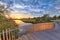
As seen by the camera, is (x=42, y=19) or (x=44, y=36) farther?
(x=42, y=19)

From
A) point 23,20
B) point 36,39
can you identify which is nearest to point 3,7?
point 23,20

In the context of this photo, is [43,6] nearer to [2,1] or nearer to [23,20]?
[23,20]

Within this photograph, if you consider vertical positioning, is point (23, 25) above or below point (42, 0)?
below

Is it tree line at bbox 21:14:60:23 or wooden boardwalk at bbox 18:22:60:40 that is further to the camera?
tree line at bbox 21:14:60:23

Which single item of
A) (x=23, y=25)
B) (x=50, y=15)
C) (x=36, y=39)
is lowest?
(x=36, y=39)

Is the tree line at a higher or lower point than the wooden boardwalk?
higher

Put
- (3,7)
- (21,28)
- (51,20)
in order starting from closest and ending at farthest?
(3,7)
(21,28)
(51,20)

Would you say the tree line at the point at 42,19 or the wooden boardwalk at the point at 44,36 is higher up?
the tree line at the point at 42,19

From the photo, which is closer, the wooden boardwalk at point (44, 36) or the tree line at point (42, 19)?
the wooden boardwalk at point (44, 36)

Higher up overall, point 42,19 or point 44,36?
point 42,19

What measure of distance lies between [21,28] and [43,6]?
4.79ft

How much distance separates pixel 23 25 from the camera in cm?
620

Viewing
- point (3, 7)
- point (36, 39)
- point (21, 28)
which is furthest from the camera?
point (21, 28)

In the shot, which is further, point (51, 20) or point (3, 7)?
point (51, 20)
